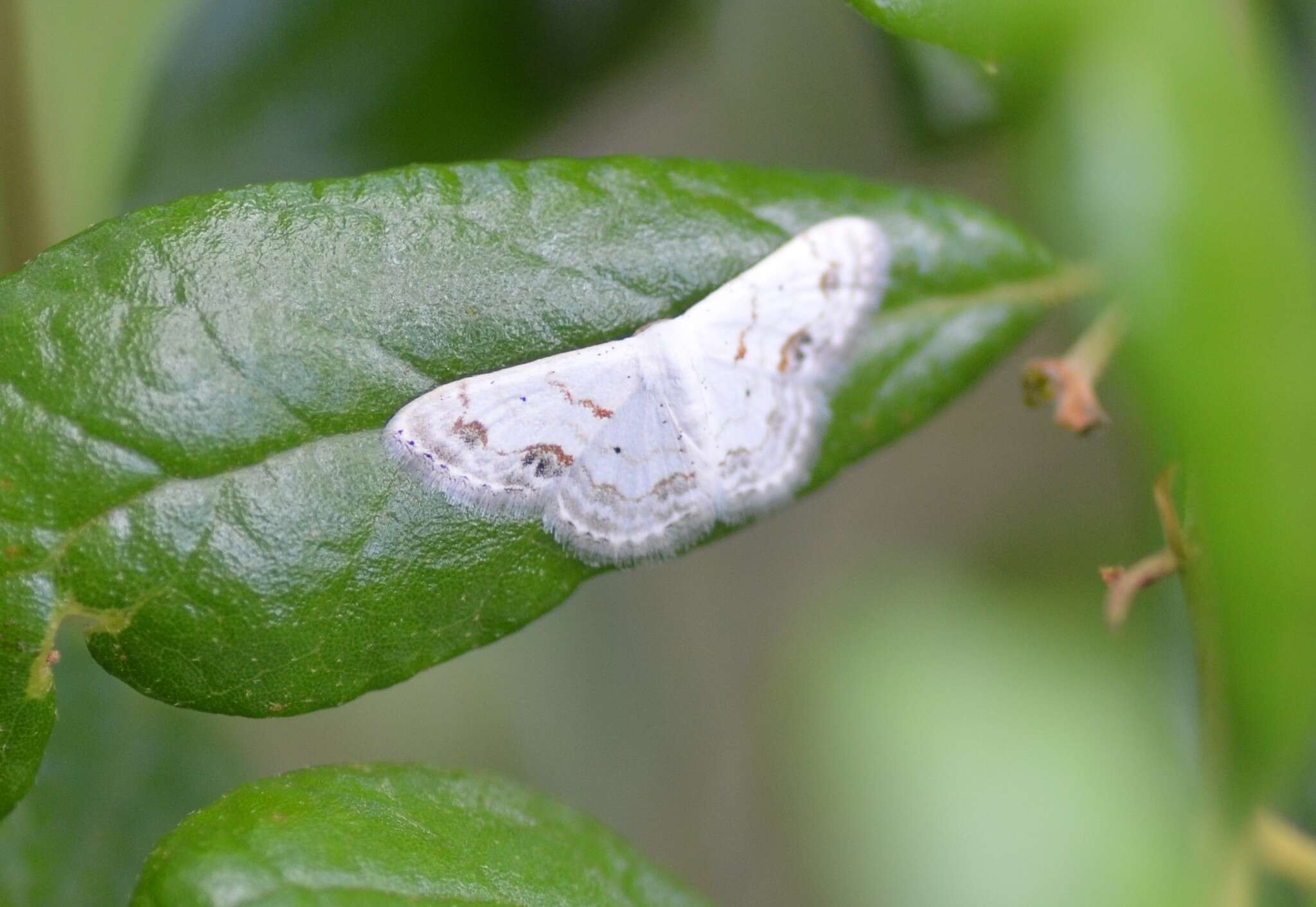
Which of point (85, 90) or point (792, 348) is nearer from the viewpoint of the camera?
point (792, 348)

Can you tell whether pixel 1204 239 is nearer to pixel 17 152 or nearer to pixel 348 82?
pixel 348 82

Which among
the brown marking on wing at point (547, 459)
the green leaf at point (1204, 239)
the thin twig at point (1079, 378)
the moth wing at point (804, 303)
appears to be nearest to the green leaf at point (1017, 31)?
the green leaf at point (1204, 239)

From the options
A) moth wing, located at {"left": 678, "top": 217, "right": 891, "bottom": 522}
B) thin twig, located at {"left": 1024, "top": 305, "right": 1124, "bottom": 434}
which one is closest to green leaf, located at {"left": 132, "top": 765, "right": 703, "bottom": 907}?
moth wing, located at {"left": 678, "top": 217, "right": 891, "bottom": 522}

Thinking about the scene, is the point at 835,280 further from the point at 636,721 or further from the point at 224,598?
the point at 636,721

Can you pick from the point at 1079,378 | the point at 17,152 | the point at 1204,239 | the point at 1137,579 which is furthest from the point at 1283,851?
the point at 17,152

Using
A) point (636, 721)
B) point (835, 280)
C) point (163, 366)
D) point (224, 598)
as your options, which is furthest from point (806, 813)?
point (163, 366)

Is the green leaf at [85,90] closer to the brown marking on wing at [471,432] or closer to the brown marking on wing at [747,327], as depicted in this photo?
the brown marking on wing at [471,432]
